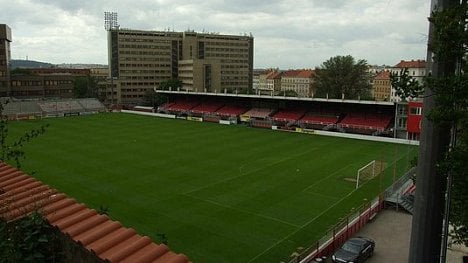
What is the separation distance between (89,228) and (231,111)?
64.7m

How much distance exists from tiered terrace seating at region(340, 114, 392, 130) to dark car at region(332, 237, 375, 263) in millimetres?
38979

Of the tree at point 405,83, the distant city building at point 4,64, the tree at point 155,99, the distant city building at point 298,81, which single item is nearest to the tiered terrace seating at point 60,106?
the tree at point 155,99

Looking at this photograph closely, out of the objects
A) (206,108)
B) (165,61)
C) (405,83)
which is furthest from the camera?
(165,61)

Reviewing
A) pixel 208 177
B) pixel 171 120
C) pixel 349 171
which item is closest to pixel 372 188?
pixel 349 171

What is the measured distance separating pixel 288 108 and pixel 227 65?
10196cm

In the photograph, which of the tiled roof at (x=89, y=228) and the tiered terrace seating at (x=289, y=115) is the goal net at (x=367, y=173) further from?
the tiered terrace seating at (x=289, y=115)

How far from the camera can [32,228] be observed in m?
6.89

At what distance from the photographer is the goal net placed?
30375 mm

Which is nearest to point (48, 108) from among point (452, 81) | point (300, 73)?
point (452, 81)

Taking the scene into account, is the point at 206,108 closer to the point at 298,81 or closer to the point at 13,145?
the point at 13,145

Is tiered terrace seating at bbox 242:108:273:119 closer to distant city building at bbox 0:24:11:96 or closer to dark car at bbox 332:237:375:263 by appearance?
dark car at bbox 332:237:375:263

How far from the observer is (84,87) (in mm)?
104750

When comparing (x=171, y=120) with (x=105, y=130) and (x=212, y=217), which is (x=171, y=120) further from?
(x=212, y=217)

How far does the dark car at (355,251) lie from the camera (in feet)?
54.9
